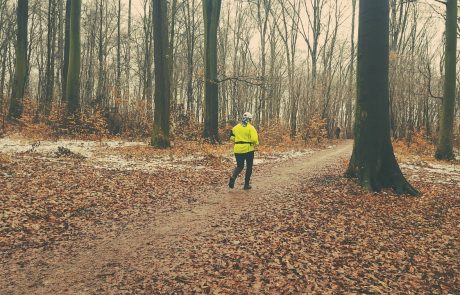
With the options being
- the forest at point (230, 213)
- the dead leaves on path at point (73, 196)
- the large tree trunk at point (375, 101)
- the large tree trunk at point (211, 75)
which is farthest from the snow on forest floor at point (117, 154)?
the large tree trunk at point (375, 101)

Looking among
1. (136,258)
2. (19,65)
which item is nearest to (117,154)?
(136,258)

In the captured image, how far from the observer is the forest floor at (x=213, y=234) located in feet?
13.7

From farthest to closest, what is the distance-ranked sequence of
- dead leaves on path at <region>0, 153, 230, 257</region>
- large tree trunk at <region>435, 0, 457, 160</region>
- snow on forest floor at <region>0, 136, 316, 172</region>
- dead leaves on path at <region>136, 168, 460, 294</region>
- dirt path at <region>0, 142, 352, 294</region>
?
large tree trunk at <region>435, 0, 457, 160</region> < snow on forest floor at <region>0, 136, 316, 172</region> < dead leaves on path at <region>0, 153, 230, 257</region> < dead leaves on path at <region>136, 168, 460, 294</region> < dirt path at <region>0, 142, 352, 294</region>

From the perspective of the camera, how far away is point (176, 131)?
808 inches

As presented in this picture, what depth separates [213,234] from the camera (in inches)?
227

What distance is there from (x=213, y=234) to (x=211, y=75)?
14333mm

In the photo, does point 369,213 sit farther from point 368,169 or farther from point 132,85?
point 132,85

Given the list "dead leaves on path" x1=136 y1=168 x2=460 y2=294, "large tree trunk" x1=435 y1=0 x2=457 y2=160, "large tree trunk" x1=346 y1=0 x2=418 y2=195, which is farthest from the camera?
"large tree trunk" x1=435 y1=0 x2=457 y2=160

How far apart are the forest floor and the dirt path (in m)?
0.02

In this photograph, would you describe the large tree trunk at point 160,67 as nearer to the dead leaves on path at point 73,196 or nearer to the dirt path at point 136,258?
the dead leaves on path at point 73,196

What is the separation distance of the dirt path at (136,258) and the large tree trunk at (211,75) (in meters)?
11.6

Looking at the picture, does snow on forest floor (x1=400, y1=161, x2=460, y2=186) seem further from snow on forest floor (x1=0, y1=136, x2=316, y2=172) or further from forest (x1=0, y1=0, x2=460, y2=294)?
snow on forest floor (x1=0, y1=136, x2=316, y2=172)

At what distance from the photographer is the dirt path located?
398 cm

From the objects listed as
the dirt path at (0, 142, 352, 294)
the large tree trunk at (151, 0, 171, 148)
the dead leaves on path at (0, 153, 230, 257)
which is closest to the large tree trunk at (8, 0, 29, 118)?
the large tree trunk at (151, 0, 171, 148)
